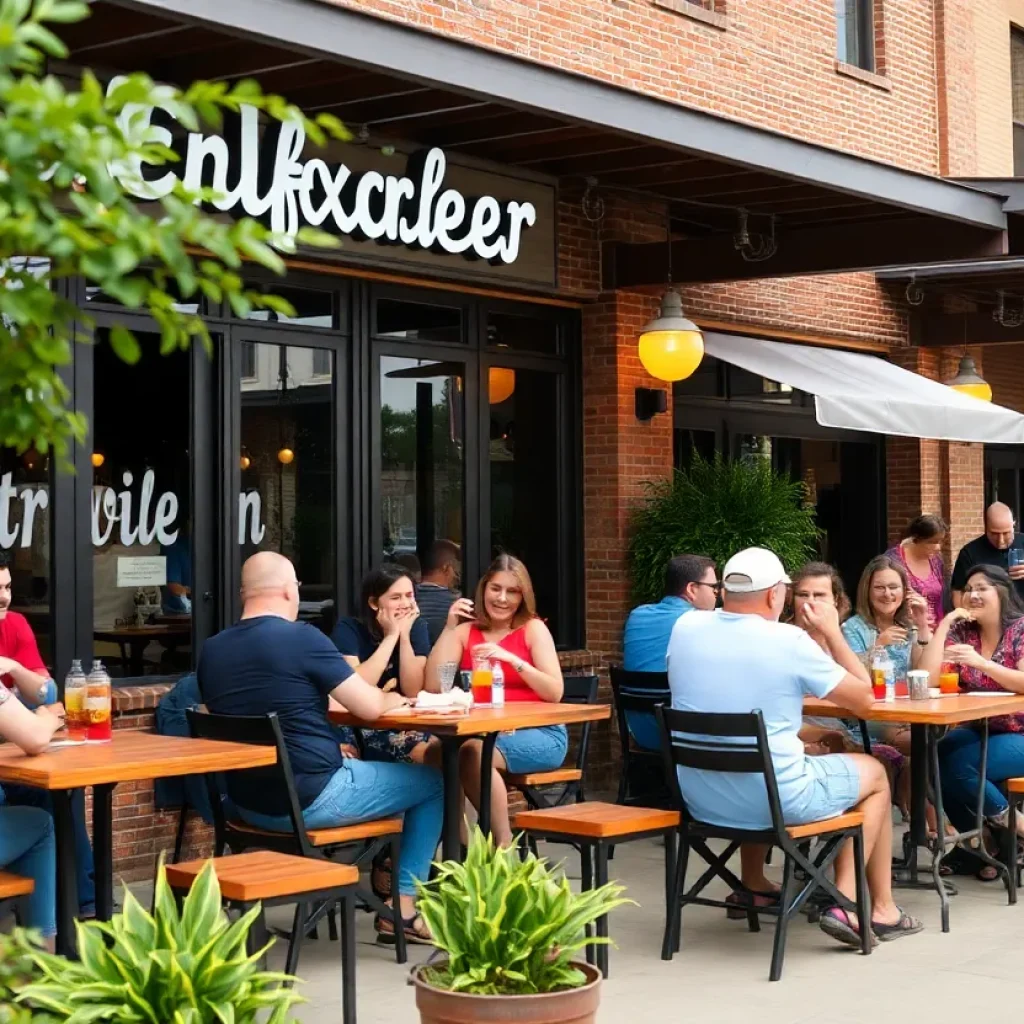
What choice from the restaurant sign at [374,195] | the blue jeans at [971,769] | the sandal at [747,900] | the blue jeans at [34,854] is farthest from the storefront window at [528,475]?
the blue jeans at [34,854]

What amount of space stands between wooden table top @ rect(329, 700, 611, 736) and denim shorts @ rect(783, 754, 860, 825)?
103cm

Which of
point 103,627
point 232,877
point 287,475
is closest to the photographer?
point 232,877

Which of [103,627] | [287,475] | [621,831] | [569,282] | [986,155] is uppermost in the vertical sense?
[986,155]

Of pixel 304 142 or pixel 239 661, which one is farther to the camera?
pixel 304 142

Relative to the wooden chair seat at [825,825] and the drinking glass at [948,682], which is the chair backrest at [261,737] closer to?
the wooden chair seat at [825,825]

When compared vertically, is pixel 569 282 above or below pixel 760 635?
above

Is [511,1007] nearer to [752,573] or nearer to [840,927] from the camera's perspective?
[752,573]

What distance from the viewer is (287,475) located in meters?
9.28

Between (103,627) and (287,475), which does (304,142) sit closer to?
(287,475)

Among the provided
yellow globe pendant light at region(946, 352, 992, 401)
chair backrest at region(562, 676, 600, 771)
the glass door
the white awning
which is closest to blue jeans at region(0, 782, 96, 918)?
the glass door

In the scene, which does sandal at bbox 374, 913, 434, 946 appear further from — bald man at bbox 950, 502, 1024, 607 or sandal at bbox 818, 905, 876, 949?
bald man at bbox 950, 502, 1024, 607

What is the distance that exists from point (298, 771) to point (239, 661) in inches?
18.4

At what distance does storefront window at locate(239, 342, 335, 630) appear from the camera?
905cm

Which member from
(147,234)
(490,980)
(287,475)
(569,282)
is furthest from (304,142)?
(147,234)
